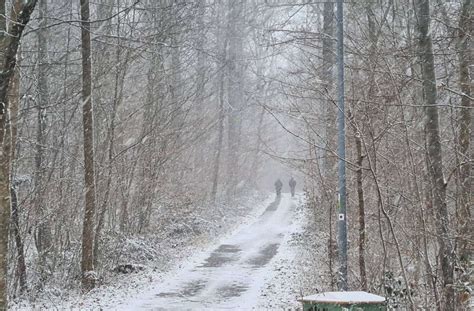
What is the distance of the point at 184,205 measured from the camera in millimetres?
23797

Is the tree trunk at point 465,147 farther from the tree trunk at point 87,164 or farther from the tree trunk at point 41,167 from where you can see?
the tree trunk at point 41,167

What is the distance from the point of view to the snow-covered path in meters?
11.9

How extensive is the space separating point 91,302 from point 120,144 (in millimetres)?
6556

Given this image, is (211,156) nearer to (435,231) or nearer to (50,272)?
(50,272)

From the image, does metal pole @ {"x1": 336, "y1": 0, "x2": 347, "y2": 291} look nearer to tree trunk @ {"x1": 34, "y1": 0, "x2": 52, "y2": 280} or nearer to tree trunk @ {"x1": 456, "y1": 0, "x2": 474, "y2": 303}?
tree trunk @ {"x1": 456, "y1": 0, "x2": 474, "y2": 303}

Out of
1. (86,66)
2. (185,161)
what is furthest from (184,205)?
(86,66)

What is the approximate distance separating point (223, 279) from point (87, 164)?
4230mm

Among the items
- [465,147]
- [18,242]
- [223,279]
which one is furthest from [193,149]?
[465,147]

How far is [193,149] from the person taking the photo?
1046 inches

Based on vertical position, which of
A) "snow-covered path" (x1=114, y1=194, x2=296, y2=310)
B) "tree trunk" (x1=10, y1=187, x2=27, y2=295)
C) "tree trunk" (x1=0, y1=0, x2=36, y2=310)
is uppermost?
"tree trunk" (x1=0, y1=0, x2=36, y2=310)

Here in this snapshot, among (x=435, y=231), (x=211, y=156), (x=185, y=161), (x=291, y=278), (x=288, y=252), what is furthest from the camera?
(x=211, y=156)

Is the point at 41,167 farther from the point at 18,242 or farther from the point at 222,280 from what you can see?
the point at 222,280

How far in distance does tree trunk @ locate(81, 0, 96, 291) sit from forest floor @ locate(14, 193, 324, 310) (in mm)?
538

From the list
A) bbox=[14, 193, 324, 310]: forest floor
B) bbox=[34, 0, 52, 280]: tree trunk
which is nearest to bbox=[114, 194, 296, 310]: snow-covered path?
bbox=[14, 193, 324, 310]: forest floor
